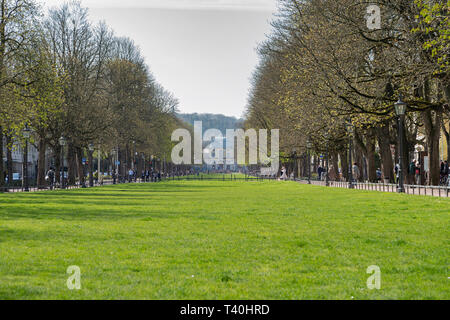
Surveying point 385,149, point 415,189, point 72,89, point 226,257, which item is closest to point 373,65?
point 415,189

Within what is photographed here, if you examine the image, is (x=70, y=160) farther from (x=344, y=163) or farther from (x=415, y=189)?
(x=415, y=189)

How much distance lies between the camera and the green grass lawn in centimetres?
734

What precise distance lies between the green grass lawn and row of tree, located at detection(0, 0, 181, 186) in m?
19.6

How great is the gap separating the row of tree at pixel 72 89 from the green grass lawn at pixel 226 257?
19.6 metres

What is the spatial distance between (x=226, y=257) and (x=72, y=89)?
44.4 metres

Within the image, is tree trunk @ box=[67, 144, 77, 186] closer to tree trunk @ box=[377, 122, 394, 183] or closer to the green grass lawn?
tree trunk @ box=[377, 122, 394, 183]

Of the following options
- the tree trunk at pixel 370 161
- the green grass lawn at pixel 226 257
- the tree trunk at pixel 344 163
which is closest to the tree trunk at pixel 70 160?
the tree trunk at pixel 370 161

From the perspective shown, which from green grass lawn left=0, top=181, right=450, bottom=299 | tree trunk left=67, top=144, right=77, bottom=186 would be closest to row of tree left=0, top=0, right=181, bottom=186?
tree trunk left=67, top=144, right=77, bottom=186

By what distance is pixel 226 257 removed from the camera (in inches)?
402

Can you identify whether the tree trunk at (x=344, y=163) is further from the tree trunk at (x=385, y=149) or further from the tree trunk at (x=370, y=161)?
the tree trunk at (x=385, y=149)

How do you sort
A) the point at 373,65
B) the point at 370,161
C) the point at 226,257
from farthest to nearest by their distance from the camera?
the point at 370,161 → the point at 373,65 → the point at 226,257
